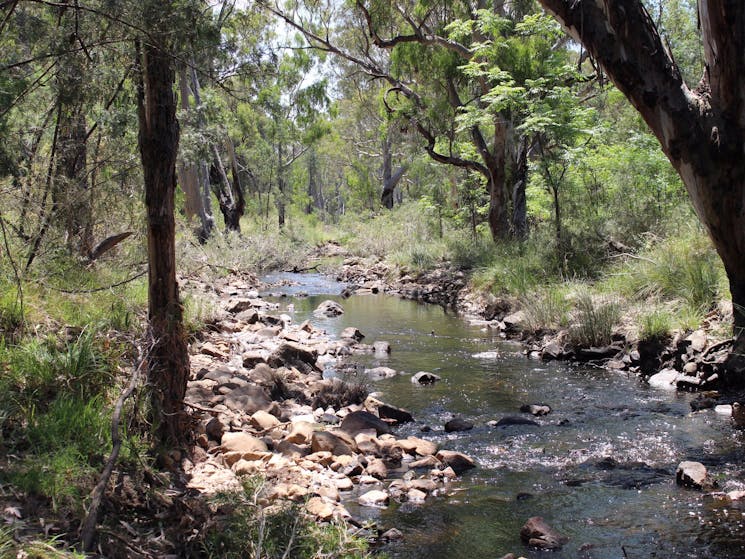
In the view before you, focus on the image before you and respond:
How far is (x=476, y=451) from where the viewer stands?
5793 mm

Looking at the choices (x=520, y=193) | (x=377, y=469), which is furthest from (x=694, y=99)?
(x=520, y=193)

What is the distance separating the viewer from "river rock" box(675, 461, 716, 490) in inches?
188

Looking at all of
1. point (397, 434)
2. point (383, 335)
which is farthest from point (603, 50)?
point (383, 335)

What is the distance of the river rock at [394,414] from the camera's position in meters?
6.70

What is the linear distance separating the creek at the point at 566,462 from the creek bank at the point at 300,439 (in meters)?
0.26

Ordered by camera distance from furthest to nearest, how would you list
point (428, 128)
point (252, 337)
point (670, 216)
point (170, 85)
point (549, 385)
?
point (428, 128)
point (670, 216)
point (252, 337)
point (549, 385)
point (170, 85)

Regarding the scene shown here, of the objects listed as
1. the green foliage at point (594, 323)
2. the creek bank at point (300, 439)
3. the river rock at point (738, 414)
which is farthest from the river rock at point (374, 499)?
the green foliage at point (594, 323)

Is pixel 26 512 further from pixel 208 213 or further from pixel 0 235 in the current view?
pixel 208 213

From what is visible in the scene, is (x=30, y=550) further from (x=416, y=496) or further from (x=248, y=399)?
(x=248, y=399)

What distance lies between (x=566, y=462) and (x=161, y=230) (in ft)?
11.9

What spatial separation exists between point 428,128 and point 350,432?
12.3 meters

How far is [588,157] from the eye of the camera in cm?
1346

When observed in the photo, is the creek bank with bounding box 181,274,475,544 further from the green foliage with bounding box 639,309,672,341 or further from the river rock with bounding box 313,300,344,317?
the river rock with bounding box 313,300,344,317

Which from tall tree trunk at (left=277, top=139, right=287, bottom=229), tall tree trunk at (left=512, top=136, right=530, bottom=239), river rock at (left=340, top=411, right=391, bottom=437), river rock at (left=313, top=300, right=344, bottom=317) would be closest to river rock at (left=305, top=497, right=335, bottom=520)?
river rock at (left=340, top=411, right=391, bottom=437)
